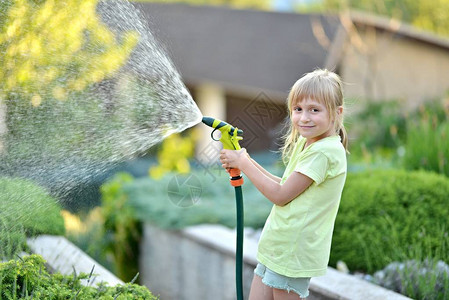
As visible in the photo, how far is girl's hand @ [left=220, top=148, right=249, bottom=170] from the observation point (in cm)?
236

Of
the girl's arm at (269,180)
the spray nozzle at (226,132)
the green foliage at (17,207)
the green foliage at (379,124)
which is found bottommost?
the green foliage at (17,207)

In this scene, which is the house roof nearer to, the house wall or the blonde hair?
the house wall

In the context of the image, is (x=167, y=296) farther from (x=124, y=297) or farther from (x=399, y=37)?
(x=399, y=37)

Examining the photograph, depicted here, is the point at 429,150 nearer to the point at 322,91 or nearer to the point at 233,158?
the point at 322,91

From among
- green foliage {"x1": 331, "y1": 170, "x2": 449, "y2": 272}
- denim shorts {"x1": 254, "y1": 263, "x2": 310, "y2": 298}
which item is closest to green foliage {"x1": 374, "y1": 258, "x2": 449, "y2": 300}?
green foliage {"x1": 331, "y1": 170, "x2": 449, "y2": 272}

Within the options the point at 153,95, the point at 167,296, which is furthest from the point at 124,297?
the point at 167,296

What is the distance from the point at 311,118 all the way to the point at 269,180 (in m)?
0.28

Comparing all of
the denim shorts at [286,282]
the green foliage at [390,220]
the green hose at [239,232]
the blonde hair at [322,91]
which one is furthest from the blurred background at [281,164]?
the denim shorts at [286,282]

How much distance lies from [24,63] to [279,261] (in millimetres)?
1715

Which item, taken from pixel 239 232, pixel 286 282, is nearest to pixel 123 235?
pixel 239 232

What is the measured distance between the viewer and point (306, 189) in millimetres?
2402

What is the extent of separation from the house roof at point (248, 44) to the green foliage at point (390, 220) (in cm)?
809

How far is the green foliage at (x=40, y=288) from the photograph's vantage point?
2.51 metres

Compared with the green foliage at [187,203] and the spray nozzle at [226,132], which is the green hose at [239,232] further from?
the green foliage at [187,203]
